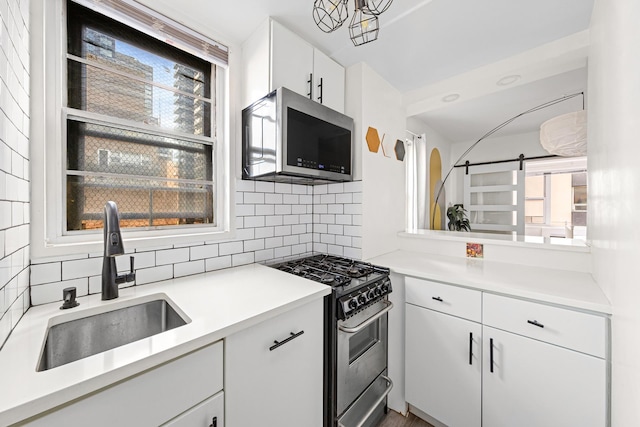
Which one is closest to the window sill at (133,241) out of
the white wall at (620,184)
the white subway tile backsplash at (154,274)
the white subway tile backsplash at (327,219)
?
the white subway tile backsplash at (154,274)

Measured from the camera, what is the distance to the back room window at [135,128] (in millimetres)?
1196

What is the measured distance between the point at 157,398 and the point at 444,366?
1443 mm

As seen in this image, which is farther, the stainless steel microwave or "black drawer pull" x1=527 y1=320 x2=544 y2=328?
the stainless steel microwave

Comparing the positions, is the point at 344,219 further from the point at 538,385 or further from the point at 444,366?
the point at 538,385

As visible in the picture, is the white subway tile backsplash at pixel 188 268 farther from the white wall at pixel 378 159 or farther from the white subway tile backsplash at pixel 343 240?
the white wall at pixel 378 159

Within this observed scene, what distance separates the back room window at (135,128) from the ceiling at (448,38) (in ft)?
0.91

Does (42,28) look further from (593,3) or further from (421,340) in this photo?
(593,3)

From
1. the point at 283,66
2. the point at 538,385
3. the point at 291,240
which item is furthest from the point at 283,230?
the point at 538,385

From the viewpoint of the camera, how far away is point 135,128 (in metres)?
1.32

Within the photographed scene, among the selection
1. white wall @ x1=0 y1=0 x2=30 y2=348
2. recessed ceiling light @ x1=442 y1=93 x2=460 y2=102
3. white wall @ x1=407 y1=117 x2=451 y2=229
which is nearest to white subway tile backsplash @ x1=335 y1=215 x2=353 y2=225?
recessed ceiling light @ x1=442 y1=93 x2=460 y2=102

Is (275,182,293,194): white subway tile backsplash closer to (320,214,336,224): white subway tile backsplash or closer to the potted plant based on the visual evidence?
(320,214,336,224): white subway tile backsplash

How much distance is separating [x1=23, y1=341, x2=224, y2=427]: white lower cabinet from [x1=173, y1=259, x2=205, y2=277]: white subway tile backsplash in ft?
2.37

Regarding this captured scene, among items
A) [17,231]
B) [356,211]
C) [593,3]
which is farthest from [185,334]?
[593,3]

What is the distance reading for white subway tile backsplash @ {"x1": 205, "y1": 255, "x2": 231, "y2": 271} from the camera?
5.04 ft
